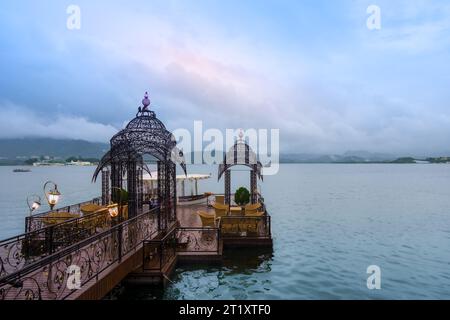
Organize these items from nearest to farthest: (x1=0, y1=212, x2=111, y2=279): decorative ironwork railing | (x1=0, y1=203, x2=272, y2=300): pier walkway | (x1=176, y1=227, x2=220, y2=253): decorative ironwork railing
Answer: (x1=0, y1=203, x2=272, y2=300): pier walkway
(x1=0, y1=212, x2=111, y2=279): decorative ironwork railing
(x1=176, y1=227, x2=220, y2=253): decorative ironwork railing

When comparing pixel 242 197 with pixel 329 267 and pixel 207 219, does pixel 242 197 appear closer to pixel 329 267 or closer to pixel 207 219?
pixel 207 219

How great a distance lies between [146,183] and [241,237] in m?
18.1

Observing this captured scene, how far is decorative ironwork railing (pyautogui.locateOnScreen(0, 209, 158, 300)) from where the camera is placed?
23.4ft

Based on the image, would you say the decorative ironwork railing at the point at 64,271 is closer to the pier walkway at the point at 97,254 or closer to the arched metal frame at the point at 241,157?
the pier walkway at the point at 97,254

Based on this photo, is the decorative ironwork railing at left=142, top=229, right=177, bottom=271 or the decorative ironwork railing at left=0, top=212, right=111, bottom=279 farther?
the decorative ironwork railing at left=142, top=229, right=177, bottom=271

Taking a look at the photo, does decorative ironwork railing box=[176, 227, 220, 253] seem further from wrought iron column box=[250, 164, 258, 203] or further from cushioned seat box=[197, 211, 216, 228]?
wrought iron column box=[250, 164, 258, 203]

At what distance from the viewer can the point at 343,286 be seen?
12.9 m

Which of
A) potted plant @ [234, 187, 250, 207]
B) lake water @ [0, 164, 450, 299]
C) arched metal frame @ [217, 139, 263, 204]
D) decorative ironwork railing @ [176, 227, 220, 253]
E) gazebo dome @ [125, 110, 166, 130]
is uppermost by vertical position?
gazebo dome @ [125, 110, 166, 130]

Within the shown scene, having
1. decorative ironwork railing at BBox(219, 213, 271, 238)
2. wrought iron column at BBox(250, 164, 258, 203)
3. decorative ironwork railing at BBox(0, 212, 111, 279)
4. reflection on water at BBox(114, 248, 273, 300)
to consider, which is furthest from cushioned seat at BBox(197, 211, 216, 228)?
wrought iron column at BBox(250, 164, 258, 203)

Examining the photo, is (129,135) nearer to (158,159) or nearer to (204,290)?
(158,159)
